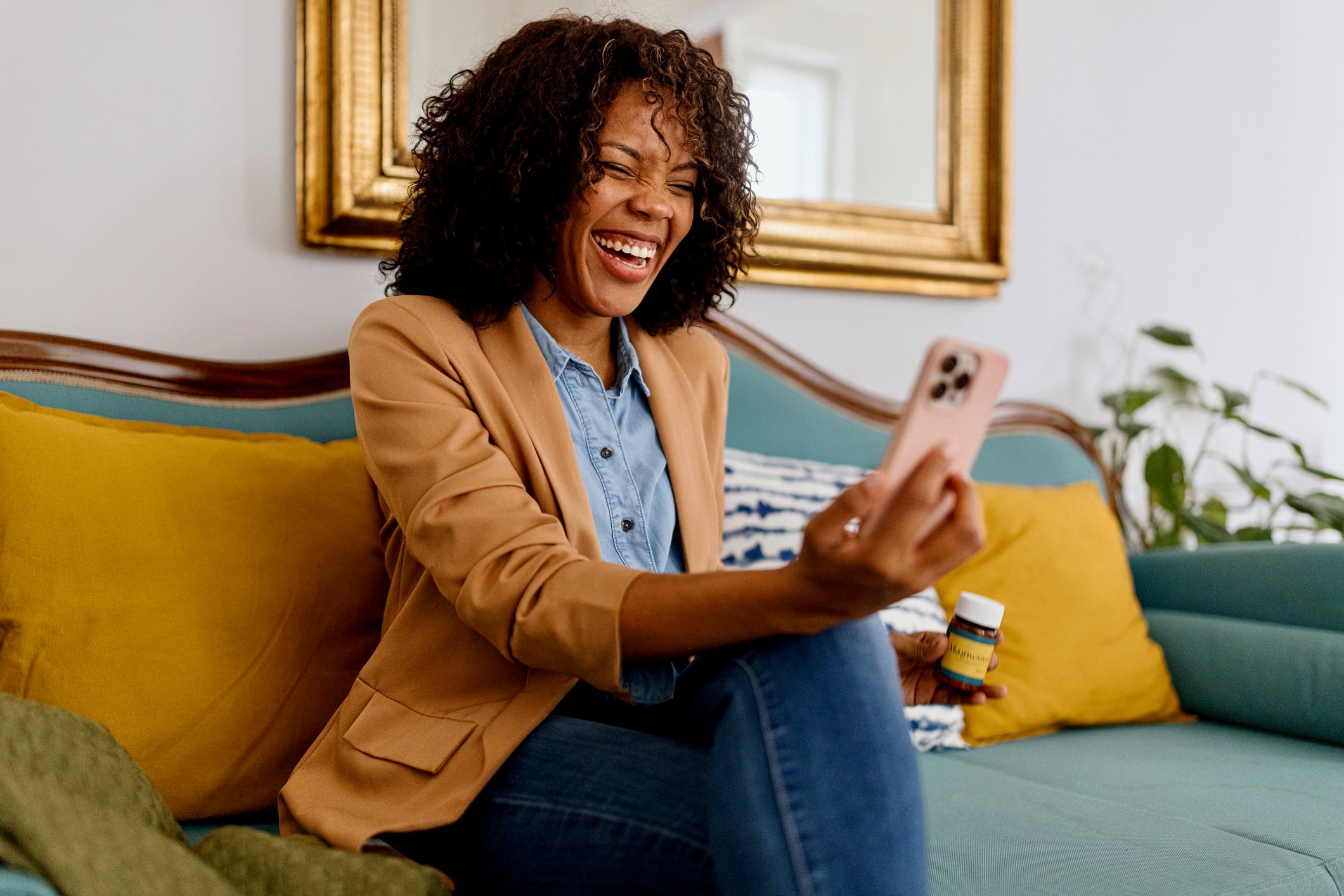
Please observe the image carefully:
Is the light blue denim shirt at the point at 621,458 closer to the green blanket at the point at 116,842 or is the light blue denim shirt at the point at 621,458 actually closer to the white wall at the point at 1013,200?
the green blanket at the point at 116,842

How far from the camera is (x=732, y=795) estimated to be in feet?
2.56

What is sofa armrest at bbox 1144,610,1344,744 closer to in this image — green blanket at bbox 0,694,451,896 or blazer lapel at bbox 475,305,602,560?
blazer lapel at bbox 475,305,602,560

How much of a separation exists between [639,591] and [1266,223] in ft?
8.09

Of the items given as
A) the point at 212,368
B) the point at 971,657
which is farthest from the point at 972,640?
the point at 212,368

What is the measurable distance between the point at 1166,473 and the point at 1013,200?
0.67 metres

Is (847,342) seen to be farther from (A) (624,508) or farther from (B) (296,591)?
(B) (296,591)

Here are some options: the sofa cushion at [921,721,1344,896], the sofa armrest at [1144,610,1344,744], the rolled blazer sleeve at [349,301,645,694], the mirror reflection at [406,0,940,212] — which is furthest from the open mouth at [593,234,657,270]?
the sofa armrest at [1144,610,1344,744]

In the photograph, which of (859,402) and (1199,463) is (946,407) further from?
(1199,463)

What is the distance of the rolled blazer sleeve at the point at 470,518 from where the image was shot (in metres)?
0.86

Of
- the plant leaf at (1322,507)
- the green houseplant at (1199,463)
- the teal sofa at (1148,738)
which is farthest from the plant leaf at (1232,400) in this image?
the teal sofa at (1148,738)

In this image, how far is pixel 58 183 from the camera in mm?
1415

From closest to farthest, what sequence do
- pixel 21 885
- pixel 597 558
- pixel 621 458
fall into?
pixel 21 885 < pixel 597 558 < pixel 621 458

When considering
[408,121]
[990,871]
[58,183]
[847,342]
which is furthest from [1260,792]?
[58,183]


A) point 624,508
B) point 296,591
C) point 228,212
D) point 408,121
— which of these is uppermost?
point 408,121
